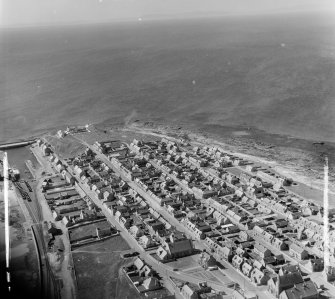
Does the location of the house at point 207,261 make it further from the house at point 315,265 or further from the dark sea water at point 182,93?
the dark sea water at point 182,93

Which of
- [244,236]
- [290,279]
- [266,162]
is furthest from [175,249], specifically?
[266,162]

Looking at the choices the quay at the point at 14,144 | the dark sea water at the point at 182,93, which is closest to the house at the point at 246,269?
the dark sea water at the point at 182,93

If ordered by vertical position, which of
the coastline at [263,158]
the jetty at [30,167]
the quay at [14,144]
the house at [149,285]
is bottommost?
the coastline at [263,158]

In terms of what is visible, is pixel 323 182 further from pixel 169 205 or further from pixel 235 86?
pixel 235 86

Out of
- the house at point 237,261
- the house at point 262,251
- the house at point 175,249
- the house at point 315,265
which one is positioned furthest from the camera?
the house at point 262,251

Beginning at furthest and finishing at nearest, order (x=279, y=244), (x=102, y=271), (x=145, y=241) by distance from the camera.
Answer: (x=145, y=241) → (x=279, y=244) → (x=102, y=271)

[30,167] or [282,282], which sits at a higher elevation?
[30,167]

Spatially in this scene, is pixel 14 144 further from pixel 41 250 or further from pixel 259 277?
pixel 259 277

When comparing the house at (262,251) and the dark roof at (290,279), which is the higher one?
the dark roof at (290,279)
